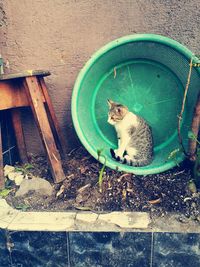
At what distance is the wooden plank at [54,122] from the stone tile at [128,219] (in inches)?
30.5

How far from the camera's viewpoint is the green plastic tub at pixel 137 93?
6.03 feet

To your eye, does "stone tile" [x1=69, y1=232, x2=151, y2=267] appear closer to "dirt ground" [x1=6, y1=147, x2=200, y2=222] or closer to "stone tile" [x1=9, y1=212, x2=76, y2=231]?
"stone tile" [x1=9, y1=212, x2=76, y2=231]

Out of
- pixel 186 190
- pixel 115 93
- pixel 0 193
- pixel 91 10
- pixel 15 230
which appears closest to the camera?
pixel 15 230

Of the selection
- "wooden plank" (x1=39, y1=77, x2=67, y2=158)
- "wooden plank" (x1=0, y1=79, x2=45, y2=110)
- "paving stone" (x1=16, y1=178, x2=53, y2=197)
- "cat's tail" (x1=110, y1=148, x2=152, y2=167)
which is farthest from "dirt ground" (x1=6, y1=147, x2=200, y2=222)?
"wooden plank" (x1=0, y1=79, x2=45, y2=110)

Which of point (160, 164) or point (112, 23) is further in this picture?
point (112, 23)

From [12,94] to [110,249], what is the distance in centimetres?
111

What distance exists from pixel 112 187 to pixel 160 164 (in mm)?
386

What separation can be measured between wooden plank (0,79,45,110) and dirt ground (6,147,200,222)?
1.77ft

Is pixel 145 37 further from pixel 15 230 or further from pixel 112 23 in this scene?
pixel 15 230

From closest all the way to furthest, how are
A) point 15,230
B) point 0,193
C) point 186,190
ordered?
1. point 15,230
2. point 186,190
3. point 0,193

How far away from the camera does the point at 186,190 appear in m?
1.64

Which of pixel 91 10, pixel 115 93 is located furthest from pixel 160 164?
pixel 91 10

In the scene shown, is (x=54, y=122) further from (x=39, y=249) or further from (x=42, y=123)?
(x=39, y=249)

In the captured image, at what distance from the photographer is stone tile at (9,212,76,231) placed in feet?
4.71
